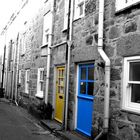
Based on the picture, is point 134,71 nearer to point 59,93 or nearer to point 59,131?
point 59,131

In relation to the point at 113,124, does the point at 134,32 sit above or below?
above

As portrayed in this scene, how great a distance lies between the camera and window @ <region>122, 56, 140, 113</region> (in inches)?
232

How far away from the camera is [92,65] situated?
313 inches

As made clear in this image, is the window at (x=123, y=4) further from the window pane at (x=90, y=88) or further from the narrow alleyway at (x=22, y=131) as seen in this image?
the narrow alleyway at (x=22, y=131)

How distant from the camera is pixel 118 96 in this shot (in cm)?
623

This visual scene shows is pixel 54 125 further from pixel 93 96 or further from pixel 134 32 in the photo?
pixel 134 32

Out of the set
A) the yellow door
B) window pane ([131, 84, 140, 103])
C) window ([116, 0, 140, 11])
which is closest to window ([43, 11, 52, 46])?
the yellow door

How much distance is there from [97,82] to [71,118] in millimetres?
2124

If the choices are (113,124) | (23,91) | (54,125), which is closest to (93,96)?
(113,124)

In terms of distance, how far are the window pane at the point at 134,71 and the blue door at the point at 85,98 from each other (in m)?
2.02

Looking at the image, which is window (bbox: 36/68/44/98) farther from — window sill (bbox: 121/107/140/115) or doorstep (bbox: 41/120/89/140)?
window sill (bbox: 121/107/140/115)

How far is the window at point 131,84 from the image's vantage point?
232 inches

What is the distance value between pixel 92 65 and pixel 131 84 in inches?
82.6

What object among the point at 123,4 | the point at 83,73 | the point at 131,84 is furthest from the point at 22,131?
the point at 123,4
